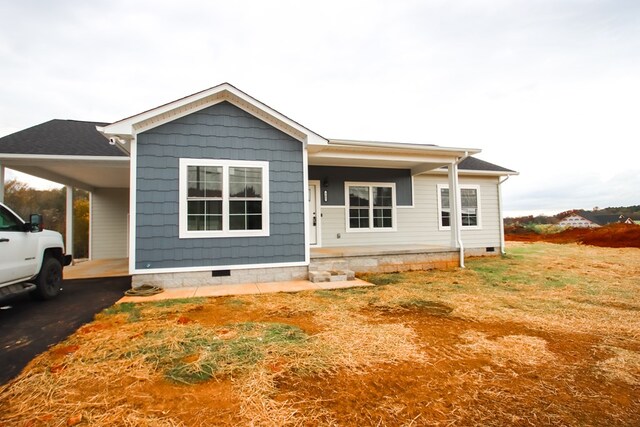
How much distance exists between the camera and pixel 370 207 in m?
9.45

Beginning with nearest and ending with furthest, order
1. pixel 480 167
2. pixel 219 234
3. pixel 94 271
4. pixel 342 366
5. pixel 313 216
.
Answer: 1. pixel 342 366
2. pixel 219 234
3. pixel 94 271
4. pixel 313 216
5. pixel 480 167

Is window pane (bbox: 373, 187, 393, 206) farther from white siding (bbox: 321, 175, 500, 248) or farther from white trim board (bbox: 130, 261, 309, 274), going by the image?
white trim board (bbox: 130, 261, 309, 274)

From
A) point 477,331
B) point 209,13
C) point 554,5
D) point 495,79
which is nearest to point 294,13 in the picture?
point 209,13

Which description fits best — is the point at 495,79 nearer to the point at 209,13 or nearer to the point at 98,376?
the point at 209,13

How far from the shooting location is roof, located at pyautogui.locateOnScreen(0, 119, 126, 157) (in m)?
6.61

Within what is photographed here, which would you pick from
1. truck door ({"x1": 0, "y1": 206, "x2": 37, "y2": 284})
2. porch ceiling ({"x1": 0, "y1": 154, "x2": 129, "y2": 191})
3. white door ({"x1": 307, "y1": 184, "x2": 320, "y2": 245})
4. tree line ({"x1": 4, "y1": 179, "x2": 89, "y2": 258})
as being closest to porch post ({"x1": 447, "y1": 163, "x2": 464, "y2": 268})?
white door ({"x1": 307, "y1": 184, "x2": 320, "y2": 245})

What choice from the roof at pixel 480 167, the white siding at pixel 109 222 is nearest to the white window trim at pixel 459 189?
the roof at pixel 480 167

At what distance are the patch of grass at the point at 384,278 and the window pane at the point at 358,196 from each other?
109 inches

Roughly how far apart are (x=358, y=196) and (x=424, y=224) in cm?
267

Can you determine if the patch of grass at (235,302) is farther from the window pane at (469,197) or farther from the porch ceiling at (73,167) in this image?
the window pane at (469,197)

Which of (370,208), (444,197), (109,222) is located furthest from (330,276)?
(109,222)

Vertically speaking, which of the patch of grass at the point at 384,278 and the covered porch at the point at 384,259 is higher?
the covered porch at the point at 384,259

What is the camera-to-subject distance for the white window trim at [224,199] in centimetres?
574

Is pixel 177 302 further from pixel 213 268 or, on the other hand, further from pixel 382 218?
pixel 382 218
